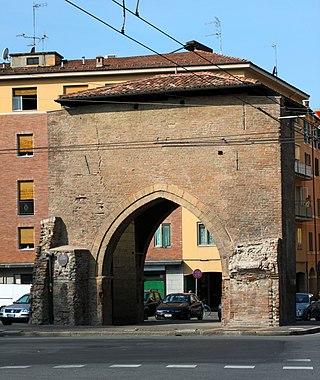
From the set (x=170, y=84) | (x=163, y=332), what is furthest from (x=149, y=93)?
(x=163, y=332)

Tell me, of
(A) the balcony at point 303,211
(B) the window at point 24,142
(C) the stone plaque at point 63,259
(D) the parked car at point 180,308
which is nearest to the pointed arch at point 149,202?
(C) the stone plaque at point 63,259

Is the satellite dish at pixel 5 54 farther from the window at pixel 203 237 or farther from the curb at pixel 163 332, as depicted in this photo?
the curb at pixel 163 332

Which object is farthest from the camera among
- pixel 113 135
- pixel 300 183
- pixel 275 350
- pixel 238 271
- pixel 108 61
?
pixel 300 183

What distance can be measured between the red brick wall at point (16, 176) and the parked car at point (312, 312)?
20.6 meters

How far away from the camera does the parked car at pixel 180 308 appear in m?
39.9

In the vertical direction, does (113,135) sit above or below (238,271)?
above

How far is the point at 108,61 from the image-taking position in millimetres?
60250

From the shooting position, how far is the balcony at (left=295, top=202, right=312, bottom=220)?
62.8m

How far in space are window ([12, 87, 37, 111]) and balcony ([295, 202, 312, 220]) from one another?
17244mm

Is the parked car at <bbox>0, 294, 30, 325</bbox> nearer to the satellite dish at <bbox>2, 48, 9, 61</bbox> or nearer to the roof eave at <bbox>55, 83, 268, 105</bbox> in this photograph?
the roof eave at <bbox>55, 83, 268, 105</bbox>

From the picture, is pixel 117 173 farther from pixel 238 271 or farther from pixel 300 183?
pixel 300 183

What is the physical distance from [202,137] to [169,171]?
1.54 m

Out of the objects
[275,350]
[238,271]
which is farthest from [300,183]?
[275,350]

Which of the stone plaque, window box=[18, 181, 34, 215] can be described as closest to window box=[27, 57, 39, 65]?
window box=[18, 181, 34, 215]
